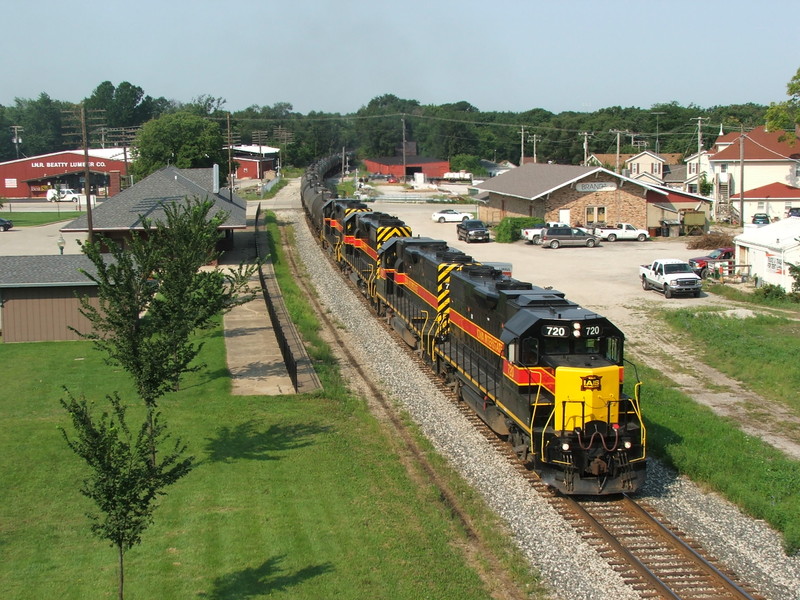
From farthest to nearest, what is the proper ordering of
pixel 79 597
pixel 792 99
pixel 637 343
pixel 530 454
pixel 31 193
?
pixel 31 193 < pixel 792 99 < pixel 637 343 < pixel 530 454 < pixel 79 597

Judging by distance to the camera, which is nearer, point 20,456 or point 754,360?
point 20,456

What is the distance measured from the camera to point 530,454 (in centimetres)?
1582

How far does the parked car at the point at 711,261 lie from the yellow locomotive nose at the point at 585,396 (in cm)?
2916

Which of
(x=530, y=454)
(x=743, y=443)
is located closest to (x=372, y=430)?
(x=530, y=454)

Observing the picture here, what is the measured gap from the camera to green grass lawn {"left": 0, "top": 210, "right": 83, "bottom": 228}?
75625 mm

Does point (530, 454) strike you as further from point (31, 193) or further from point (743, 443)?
point (31, 193)

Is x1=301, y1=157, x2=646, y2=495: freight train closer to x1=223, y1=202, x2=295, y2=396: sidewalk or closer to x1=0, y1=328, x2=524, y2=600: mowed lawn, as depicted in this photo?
x1=0, y1=328, x2=524, y2=600: mowed lawn

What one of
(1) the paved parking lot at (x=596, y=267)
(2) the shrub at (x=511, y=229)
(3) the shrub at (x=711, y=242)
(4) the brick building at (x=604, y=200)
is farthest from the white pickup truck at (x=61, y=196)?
(3) the shrub at (x=711, y=242)

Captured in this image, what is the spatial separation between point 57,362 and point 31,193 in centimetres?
8907

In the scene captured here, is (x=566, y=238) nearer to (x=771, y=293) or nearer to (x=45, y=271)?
(x=771, y=293)

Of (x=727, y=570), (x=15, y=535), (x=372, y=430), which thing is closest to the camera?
(x=727, y=570)

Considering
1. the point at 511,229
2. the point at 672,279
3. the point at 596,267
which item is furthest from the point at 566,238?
the point at 672,279

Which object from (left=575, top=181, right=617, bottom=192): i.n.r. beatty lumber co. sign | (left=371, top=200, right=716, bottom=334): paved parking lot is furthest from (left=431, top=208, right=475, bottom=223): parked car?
(left=575, top=181, right=617, bottom=192): i.n.r. beatty lumber co. sign

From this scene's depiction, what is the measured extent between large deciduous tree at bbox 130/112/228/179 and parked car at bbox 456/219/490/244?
91.5ft
